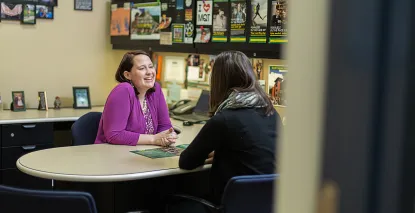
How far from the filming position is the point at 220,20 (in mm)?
3482

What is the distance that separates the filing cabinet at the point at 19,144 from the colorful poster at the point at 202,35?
3.77 ft

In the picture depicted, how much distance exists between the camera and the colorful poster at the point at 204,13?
140 inches

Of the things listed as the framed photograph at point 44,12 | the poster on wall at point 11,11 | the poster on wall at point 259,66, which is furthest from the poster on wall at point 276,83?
the poster on wall at point 11,11

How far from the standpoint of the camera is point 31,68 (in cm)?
414

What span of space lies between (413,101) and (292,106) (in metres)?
0.13

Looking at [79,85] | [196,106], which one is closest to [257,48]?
[196,106]

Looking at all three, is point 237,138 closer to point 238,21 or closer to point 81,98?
point 238,21

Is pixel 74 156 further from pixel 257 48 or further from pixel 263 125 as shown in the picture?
pixel 257 48

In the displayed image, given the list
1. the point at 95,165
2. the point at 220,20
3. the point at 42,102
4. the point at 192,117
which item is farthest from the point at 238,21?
the point at 42,102

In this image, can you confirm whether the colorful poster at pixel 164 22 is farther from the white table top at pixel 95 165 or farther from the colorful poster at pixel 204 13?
the white table top at pixel 95 165

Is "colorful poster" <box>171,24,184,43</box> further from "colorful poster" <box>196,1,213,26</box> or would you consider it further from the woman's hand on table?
the woman's hand on table

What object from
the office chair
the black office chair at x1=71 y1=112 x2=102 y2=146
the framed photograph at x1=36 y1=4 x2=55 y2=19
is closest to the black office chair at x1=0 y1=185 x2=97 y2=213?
the office chair

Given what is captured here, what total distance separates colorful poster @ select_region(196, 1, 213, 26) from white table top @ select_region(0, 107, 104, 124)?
1.08 m

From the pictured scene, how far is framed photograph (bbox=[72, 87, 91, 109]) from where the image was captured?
4.23 metres
